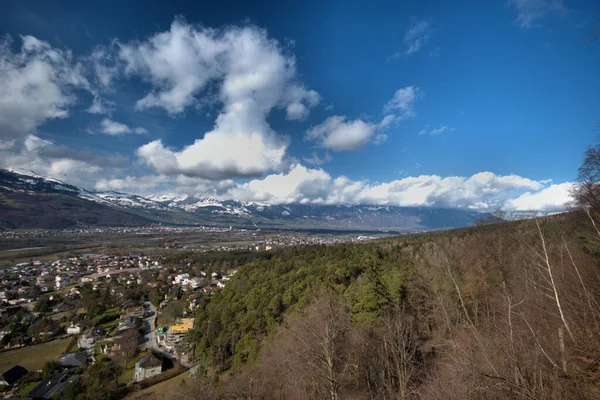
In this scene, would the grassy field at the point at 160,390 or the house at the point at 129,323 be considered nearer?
the grassy field at the point at 160,390

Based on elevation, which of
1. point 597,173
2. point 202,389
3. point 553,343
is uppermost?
point 597,173

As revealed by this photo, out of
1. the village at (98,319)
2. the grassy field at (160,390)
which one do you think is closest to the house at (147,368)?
the village at (98,319)

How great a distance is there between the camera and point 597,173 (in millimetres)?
12398

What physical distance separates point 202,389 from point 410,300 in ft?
47.8

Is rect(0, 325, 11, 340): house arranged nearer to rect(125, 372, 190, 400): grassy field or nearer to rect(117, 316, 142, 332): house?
rect(117, 316, 142, 332): house

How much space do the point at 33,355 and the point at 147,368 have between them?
17054 millimetres

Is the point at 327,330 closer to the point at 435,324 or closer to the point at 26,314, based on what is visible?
the point at 435,324

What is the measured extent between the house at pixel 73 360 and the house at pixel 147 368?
24.5ft

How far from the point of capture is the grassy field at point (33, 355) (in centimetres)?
2844

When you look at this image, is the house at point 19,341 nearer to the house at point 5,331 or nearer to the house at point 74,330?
the house at point 5,331

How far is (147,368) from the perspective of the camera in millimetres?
26172

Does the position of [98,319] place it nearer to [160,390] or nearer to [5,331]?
[5,331]

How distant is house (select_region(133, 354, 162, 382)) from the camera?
25562mm

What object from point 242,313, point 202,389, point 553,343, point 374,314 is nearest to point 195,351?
point 242,313
